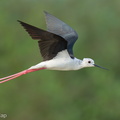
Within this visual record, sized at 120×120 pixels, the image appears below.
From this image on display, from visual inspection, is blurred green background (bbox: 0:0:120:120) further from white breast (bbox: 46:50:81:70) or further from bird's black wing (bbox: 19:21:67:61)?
bird's black wing (bbox: 19:21:67:61)

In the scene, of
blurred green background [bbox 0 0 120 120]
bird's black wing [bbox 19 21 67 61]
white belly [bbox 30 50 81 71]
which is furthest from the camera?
blurred green background [bbox 0 0 120 120]

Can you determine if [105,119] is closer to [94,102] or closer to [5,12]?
[94,102]

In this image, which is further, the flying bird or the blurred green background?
the blurred green background

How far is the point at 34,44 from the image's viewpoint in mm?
11273

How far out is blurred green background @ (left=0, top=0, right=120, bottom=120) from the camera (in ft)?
34.7

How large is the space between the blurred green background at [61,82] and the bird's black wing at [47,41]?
3253 mm

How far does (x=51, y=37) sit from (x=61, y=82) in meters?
4.29

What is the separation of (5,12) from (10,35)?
42.3 inches

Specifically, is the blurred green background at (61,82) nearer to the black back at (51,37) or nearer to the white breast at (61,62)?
the black back at (51,37)

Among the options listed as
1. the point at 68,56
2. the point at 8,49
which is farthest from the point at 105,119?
the point at 68,56

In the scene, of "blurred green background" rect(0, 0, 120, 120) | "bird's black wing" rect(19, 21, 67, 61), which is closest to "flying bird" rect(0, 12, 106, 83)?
"bird's black wing" rect(19, 21, 67, 61)

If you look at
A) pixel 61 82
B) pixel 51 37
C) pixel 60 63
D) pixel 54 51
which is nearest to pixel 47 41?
pixel 51 37

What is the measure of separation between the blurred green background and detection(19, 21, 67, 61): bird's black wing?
3253 millimetres

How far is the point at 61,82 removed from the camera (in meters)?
10.9
